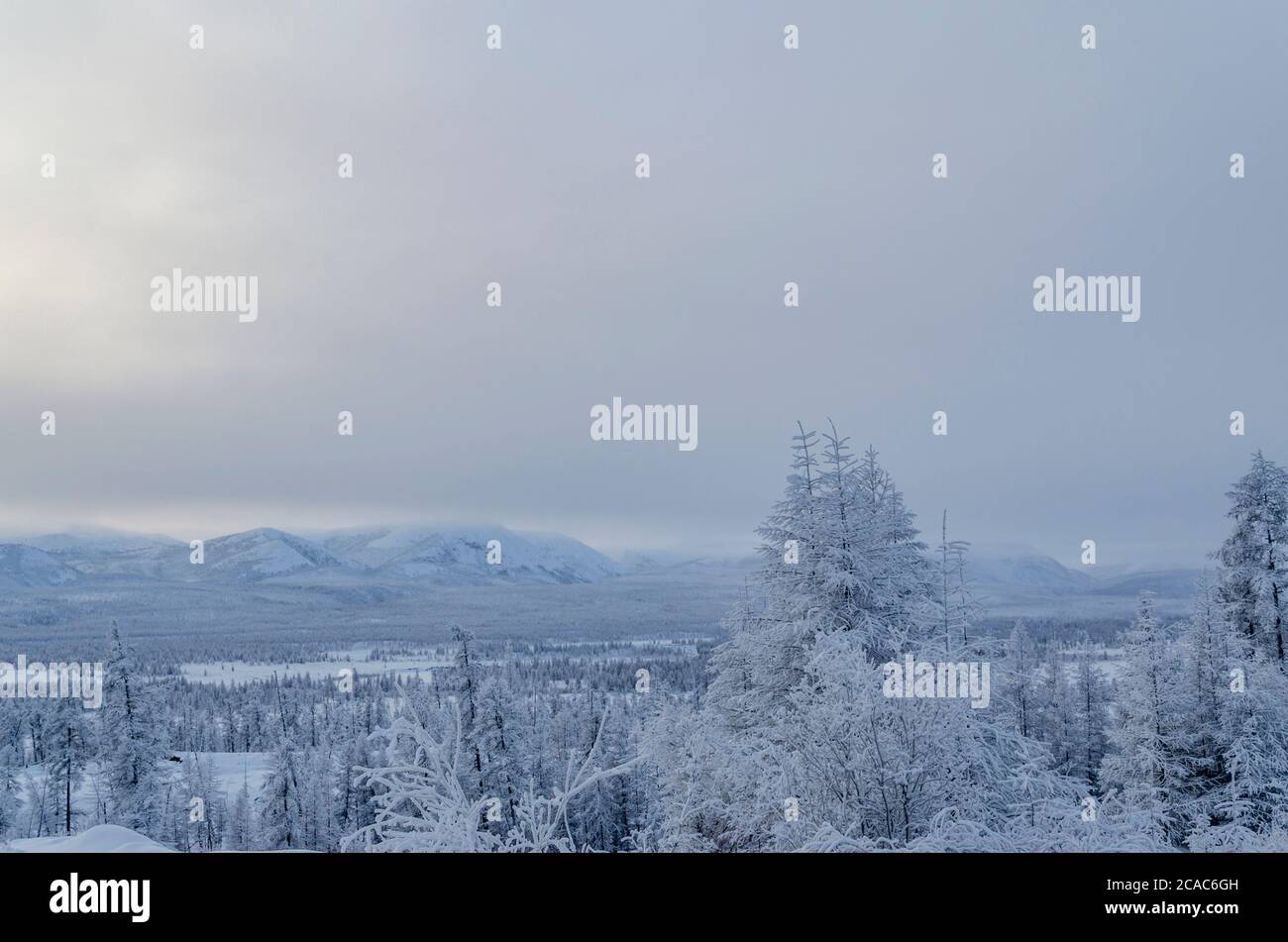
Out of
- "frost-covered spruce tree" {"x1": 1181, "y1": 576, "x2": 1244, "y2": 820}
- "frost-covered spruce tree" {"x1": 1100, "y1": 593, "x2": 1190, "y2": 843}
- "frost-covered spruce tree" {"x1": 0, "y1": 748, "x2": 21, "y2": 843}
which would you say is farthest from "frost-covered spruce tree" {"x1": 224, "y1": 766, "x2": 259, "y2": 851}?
"frost-covered spruce tree" {"x1": 1181, "y1": 576, "x2": 1244, "y2": 820}

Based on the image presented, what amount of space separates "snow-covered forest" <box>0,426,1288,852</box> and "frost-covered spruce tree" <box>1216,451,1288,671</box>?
0.05 metres

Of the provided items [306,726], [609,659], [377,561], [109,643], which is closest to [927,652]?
[109,643]

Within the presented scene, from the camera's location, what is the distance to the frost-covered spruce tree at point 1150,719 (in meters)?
18.5

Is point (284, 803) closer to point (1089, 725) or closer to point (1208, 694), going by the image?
point (1089, 725)

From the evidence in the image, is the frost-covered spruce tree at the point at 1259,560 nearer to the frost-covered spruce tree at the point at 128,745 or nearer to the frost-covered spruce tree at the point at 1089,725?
the frost-covered spruce tree at the point at 1089,725

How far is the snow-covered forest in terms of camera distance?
320 inches

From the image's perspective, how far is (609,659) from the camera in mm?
115625

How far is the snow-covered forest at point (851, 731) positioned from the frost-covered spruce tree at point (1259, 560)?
46 millimetres

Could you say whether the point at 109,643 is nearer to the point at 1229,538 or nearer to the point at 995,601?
the point at 995,601

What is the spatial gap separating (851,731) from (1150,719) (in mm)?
14404

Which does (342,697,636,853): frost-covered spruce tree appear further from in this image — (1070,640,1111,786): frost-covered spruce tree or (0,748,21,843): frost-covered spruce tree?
(0,748,21,843): frost-covered spruce tree
